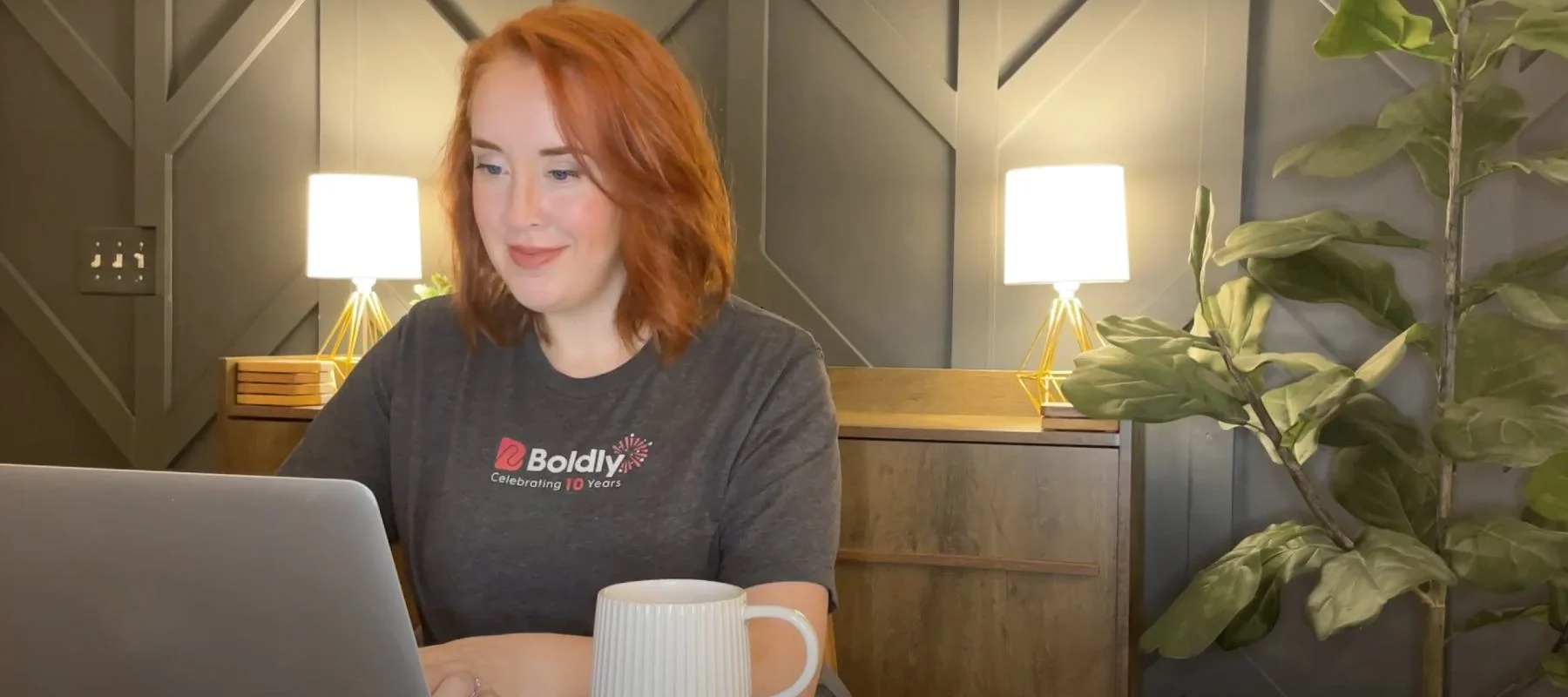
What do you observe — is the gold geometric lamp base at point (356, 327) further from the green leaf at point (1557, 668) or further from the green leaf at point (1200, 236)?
the green leaf at point (1557, 668)

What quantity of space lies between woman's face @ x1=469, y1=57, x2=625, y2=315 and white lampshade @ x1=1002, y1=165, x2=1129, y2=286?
3.43 ft

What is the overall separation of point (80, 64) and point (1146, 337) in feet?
8.25

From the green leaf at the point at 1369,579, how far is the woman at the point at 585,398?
2.49 ft

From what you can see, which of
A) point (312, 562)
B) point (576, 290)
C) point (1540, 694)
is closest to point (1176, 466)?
point (1540, 694)

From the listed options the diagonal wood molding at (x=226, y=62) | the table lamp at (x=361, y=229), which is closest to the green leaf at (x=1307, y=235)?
the table lamp at (x=361, y=229)

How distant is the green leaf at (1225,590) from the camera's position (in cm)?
167

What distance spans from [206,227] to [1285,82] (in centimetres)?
234

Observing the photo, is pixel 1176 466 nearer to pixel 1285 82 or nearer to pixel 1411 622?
pixel 1411 622

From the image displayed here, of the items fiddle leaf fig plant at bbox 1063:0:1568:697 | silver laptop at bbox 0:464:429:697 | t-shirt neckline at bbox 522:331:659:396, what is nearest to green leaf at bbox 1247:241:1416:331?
fiddle leaf fig plant at bbox 1063:0:1568:697

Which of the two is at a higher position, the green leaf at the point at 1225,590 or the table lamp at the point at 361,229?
the table lamp at the point at 361,229

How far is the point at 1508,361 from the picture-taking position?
1646 millimetres

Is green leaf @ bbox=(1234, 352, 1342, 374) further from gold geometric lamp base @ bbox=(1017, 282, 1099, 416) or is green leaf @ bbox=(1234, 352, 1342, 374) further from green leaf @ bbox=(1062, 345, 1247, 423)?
gold geometric lamp base @ bbox=(1017, 282, 1099, 416)

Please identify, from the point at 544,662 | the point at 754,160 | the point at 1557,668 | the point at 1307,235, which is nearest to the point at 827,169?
the point at 754,160

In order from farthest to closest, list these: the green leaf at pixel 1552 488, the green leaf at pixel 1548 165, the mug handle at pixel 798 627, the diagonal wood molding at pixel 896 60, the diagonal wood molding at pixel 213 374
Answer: the diagonal wood molding at pixel 213 374 → the diagonal wood molding at pixel 896 60 → the green leaf at pixel 1548 165 → the green leaf at pixel 1552 488 → the mug handle at pixel 798 627
